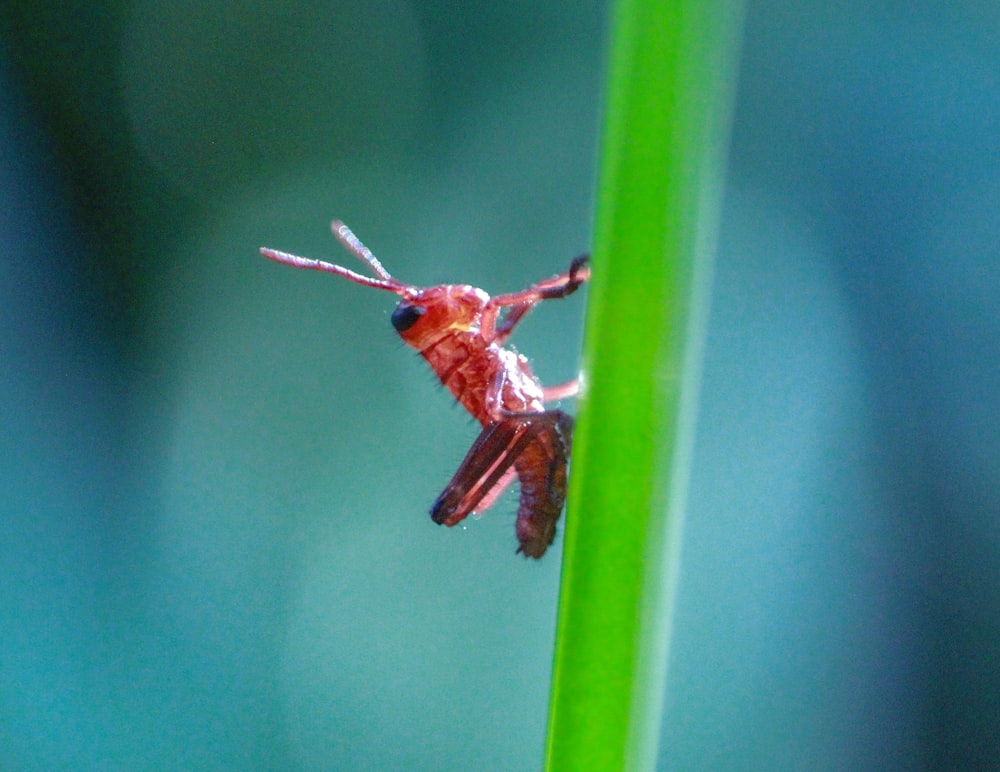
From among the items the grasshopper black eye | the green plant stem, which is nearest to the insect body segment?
Result: the grasshopper black eye

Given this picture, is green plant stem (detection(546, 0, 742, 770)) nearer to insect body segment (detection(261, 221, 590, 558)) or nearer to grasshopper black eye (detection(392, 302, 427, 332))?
insect body segment (detection(261, 221, 590, 558))

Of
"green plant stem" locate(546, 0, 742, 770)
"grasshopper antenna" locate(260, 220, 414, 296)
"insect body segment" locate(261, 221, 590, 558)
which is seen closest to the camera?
"green plant stem" locate(546, 0, 742, 770)

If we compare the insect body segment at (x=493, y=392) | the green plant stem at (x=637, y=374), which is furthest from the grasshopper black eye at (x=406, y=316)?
the green plant stem at (x=637, y=374)

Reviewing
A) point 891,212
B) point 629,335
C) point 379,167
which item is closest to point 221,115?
point 379,167

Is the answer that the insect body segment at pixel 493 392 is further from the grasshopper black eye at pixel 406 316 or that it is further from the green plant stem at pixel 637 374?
the green plant stem at pixel 637 374

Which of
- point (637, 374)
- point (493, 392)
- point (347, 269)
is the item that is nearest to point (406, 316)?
point (347, 269)

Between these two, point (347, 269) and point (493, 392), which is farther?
point (347, 269)

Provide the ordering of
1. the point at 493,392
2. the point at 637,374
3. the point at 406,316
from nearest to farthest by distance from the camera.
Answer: the point at 637,374 < the point at 493,392 < the point at 406,316

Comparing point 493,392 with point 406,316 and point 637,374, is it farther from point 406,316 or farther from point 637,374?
point 637,374
